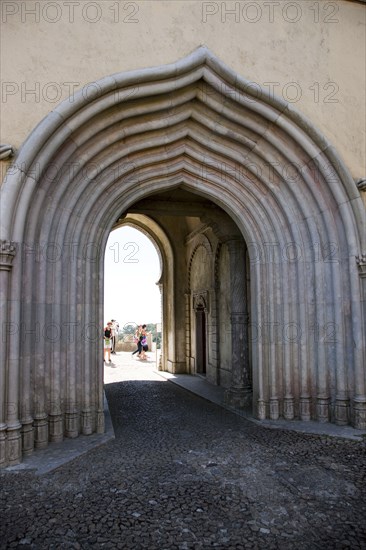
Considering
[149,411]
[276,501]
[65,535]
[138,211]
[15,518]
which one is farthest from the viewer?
[138,211]

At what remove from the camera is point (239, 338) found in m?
8.10

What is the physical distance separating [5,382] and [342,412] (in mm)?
4906

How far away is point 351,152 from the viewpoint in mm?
6738

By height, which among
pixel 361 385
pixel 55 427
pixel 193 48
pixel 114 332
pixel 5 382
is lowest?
pixel 55 427

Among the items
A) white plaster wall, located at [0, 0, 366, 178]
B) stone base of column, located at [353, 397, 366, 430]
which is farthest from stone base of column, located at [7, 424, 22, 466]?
stone base of column, located at [353, 397, 366, 430]

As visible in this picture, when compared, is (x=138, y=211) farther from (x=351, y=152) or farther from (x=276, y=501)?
(x=276, y=501)

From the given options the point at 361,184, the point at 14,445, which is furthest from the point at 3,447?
the point at 361,184

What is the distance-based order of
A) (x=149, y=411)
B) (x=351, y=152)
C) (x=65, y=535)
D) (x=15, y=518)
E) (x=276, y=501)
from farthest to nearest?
(x=149, y=411) → (x=351, y=152) → (x=276, y=501) → (x=15, y=518) → (x=65, y=535)

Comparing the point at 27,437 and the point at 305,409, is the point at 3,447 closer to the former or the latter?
the point at 27,437

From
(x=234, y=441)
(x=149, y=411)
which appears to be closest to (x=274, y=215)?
(x=234, y=441)

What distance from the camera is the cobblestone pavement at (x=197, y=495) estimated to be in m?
3.26

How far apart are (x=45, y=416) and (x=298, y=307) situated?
4235 millimetres

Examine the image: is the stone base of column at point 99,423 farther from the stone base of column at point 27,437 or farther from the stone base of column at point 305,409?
the stone base of column at point 305,409

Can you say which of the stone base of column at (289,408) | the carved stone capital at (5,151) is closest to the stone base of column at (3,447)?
the carved stone capital at (5,151)
